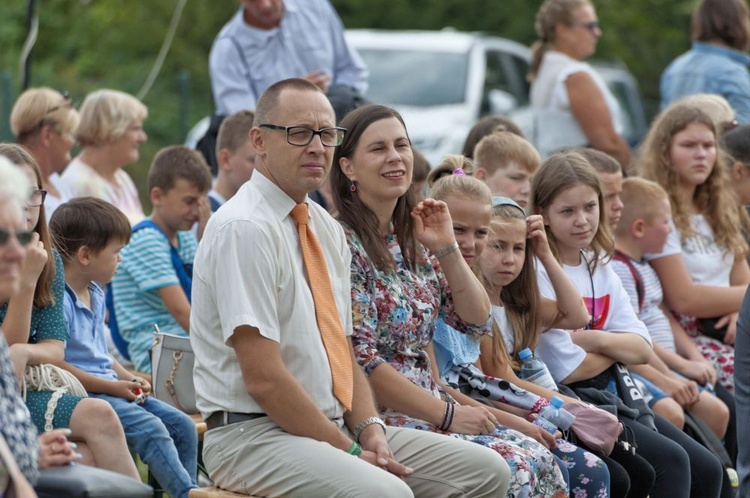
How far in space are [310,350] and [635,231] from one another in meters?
2.82

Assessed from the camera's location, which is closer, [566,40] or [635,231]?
[635,231]

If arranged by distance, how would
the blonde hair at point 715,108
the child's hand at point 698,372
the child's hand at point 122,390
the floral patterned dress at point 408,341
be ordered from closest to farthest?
the floral patterned dress at point 408,341
the child's hand at point 122,390
the child's hand at point 698,372
the blonde hair at point 715,108

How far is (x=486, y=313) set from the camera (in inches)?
185

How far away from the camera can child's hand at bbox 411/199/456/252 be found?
4555 mm

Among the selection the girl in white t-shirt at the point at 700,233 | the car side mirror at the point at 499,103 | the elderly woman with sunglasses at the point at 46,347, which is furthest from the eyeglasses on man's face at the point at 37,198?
the car side mirror at the point at 499,103

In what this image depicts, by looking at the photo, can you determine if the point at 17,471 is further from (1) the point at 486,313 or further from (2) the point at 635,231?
(2) the point at 635,231

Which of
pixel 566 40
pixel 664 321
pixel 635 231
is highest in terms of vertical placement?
pixel 566 40

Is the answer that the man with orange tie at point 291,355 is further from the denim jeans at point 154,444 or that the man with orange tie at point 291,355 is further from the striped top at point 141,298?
the striped top at point 141,298

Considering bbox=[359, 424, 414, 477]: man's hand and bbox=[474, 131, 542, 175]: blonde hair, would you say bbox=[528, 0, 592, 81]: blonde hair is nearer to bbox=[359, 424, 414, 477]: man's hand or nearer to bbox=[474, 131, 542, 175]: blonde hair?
bbox=[474, 131, 542, 175]: blonde hair

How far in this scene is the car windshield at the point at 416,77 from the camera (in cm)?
1135

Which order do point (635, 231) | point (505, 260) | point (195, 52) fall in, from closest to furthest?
1. point (505, 260)
2. point (635, 231)
3. point (195, 52)

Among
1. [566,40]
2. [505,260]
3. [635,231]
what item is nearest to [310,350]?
[505,260]

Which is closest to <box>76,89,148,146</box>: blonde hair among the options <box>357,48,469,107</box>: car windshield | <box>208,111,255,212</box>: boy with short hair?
<box>208,111,255,212</box>: boy with short hair

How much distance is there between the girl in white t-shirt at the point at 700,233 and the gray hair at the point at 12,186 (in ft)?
13.4
